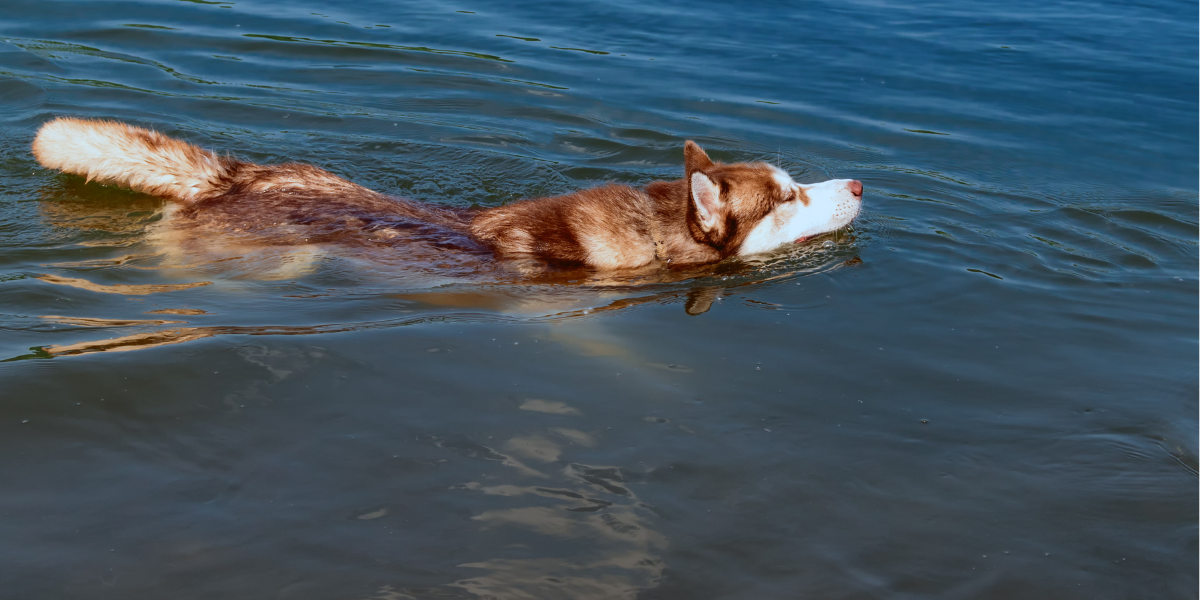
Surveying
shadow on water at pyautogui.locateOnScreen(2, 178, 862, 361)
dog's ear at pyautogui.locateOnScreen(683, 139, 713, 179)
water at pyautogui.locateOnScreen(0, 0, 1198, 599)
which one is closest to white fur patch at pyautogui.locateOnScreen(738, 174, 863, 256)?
shadow on water at pyautogui.locateOnScreen(2, 178, 862, 361)

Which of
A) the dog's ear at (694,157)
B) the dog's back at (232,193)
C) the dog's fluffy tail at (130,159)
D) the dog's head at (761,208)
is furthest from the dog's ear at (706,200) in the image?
the dog's fluffy tail at (130,159)

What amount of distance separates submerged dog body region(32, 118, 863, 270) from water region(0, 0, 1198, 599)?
1.00 feet

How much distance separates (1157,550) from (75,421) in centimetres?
521

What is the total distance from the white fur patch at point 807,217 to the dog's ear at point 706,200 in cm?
46

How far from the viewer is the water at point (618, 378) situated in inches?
171

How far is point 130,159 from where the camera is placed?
7.86 meters

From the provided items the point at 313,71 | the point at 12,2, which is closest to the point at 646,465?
the point at 313,71

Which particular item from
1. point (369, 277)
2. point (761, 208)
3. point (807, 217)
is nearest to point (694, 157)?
point (761, 208)

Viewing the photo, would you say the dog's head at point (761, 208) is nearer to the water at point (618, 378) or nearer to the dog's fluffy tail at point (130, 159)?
the water at point (618, 378)

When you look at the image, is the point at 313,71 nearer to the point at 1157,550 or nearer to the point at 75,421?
the point at 75,421

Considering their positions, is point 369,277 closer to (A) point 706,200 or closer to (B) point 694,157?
(A) point 706,200

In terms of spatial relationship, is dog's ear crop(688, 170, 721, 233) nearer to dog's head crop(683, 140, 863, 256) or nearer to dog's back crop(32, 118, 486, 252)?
dog's head crop(683, 140, 863, 256)

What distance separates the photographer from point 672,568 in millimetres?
4324

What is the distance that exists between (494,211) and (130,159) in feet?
9.33
